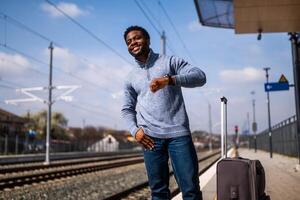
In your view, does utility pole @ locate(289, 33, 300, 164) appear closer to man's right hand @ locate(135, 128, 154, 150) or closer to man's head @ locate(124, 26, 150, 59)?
man's head @ locate(124, 26, 150, 59)

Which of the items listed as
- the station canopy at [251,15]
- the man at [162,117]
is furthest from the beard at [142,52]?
the station canopy at [251,15]

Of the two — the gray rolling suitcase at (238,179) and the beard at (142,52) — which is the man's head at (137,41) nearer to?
the beard at (142,52)

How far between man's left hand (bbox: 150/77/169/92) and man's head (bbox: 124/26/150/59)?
363 mm

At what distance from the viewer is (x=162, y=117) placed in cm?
316

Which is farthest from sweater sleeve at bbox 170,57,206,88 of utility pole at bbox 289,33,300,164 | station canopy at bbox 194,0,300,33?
utility pole at bbox 289,33,300,164

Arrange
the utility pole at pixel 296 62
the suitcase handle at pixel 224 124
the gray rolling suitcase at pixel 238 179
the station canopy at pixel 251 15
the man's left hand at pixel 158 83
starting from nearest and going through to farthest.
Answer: the man's left hand at pixel 158 83
the gray rolling suitcase at pixel 238 179
the suitcase handle at pixel 224 124
the station canopy at pixel 251 15
the utility pole at pixel 296 62

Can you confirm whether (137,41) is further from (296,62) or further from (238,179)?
(296,62)

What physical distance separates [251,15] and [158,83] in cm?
863

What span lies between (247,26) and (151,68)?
9437 mm

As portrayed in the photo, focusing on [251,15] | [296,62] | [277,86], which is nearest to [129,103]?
[251,15]

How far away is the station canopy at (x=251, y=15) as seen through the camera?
10.4 m

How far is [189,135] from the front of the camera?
3176mm

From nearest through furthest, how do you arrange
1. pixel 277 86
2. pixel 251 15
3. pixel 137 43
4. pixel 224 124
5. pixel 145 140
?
pixel 145 140 < pixel 137 43 < pixel 224 124 < pixel 251 15 < pixel 277 86

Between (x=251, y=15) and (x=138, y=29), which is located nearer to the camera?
(x=138, y=29)
